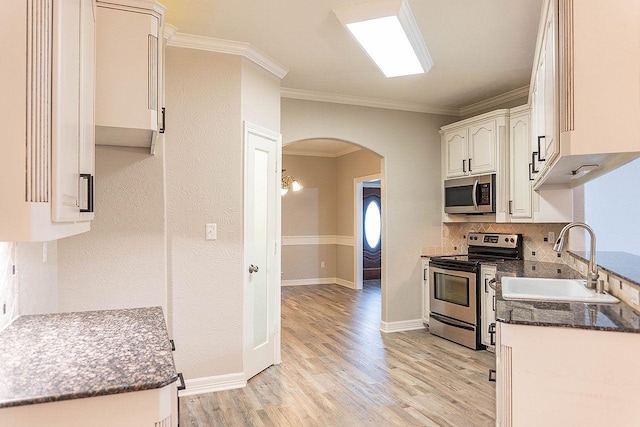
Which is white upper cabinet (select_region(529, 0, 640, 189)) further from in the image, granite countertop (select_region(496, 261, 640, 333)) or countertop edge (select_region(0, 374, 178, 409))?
countertop edge (select_region(0, 374, 178, 409))

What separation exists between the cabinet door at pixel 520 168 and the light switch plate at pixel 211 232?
2.79m

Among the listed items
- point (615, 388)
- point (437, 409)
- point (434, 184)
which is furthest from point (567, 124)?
point (434, 184)

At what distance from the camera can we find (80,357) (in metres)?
1.39

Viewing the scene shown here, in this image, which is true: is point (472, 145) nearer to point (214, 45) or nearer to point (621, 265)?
point (621, 265)

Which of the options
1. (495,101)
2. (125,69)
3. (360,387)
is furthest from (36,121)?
(495,101)

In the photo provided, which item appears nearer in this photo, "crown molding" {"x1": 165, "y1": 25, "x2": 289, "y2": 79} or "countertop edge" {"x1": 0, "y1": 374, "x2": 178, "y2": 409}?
"countertop edge" {"x1": 0, "y1": 374, "x2": 178, "y2": 409}

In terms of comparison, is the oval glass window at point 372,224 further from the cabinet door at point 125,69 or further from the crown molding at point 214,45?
the cabinet door at point 125,69

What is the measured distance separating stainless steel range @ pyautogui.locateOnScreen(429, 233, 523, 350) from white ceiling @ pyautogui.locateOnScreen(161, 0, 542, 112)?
5.23 ft

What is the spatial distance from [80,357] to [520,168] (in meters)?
Result: 3.93

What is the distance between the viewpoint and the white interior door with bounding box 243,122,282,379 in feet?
11.1

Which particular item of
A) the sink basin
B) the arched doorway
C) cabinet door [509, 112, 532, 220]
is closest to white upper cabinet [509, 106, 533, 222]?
cabinet door [509, 112, 532, 220]

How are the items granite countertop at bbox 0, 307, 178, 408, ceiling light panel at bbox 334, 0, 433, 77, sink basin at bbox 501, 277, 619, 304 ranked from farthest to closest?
ceiling light panel at bbox 334, 0, 433, 77, sink basin at bbox 501, 277, 619, 304, granite countertop at bbox 0, 307, 178, 408

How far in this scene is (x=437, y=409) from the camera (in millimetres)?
2924

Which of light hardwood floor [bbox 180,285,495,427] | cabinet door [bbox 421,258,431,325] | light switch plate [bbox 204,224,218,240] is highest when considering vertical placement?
light switch plate [bbox 204,224,218,240]
